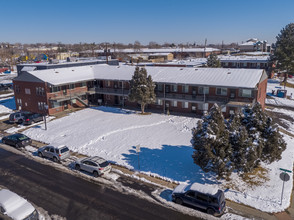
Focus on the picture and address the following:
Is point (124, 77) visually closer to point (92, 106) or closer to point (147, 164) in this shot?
point (92, 106)

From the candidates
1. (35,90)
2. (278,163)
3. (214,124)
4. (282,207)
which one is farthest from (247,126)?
(35,90)

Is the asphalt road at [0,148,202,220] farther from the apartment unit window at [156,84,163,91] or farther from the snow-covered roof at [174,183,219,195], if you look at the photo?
the apartment unit window at [156,84,163,91]

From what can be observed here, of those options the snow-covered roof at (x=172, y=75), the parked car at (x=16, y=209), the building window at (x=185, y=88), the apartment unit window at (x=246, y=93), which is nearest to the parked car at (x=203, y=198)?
the parked car at (x=16, y=209)

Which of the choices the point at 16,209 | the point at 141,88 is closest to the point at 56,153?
the point at 16,209

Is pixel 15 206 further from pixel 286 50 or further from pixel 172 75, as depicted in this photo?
pixel 286 50

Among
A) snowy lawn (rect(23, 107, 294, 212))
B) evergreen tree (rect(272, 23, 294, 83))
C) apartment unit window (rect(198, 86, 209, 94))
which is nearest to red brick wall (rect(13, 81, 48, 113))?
snowy lawn (rect(23, 107, 294, 212))
